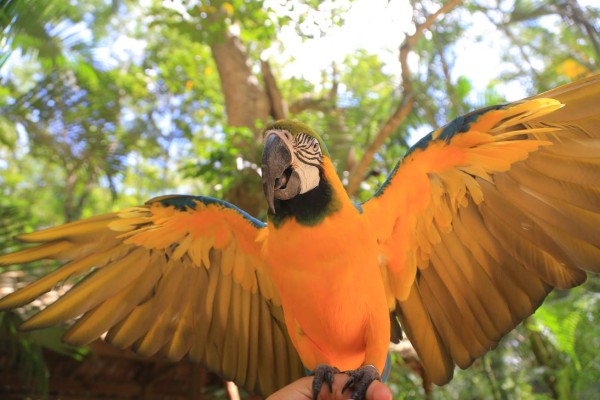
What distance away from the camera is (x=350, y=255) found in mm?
1610

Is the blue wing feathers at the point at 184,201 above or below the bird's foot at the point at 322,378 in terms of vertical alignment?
above

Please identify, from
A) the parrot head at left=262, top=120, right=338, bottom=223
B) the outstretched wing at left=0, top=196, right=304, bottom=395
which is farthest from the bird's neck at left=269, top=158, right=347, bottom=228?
the outstretched wing at left=0, top=196, right=304, bottom=395

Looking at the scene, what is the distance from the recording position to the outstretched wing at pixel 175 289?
6.22 ft

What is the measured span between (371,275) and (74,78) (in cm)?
427

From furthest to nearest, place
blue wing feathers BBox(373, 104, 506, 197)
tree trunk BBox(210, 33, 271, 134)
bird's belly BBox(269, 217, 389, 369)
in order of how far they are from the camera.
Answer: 1. tree trunk BBox(210, 33, 271, 134)
2. blue wing feathers BBox(373, 104, 506, 197)
3. bird's belly BBox(269, 217, 389, 369)

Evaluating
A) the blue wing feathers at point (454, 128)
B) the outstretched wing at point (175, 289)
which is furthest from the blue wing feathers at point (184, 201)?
the blue wing feathers at point (454, 128)

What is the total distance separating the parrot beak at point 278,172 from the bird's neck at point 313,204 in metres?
0.04

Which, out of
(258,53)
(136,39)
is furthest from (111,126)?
(136,39)

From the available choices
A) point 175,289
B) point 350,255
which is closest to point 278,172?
point 350,255

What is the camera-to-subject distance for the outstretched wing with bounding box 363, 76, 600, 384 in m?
1.74

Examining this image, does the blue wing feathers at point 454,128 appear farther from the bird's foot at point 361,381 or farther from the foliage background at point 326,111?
the foliage background at point 326,111

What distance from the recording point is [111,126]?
195 inches

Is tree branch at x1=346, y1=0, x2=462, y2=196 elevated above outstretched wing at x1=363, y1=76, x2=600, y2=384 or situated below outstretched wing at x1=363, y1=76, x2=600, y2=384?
above

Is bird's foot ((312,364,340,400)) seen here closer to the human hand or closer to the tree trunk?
the human hand
